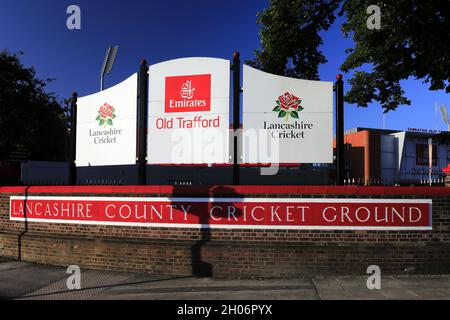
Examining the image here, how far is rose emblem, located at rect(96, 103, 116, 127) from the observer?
9.05m

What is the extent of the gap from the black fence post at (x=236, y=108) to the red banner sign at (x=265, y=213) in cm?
70

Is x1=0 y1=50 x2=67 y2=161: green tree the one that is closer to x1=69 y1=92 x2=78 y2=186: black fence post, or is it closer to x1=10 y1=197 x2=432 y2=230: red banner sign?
x1=69 y1=92 x2=78 y2=186: black fence post

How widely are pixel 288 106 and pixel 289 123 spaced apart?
35 cm

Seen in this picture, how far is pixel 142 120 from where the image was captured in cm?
870

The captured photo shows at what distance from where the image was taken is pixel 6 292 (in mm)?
7012

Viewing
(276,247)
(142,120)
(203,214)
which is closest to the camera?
(276,247)

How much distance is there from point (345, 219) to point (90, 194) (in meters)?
5.35

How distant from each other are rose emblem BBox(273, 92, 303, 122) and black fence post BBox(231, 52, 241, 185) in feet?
2.59

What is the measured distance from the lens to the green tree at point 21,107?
2273cm

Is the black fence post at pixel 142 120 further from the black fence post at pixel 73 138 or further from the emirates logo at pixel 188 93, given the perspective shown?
the black fence post at pixel 73 138

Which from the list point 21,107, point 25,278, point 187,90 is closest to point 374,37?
point 187,90

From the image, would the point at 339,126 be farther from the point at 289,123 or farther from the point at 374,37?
the point at 374,37
